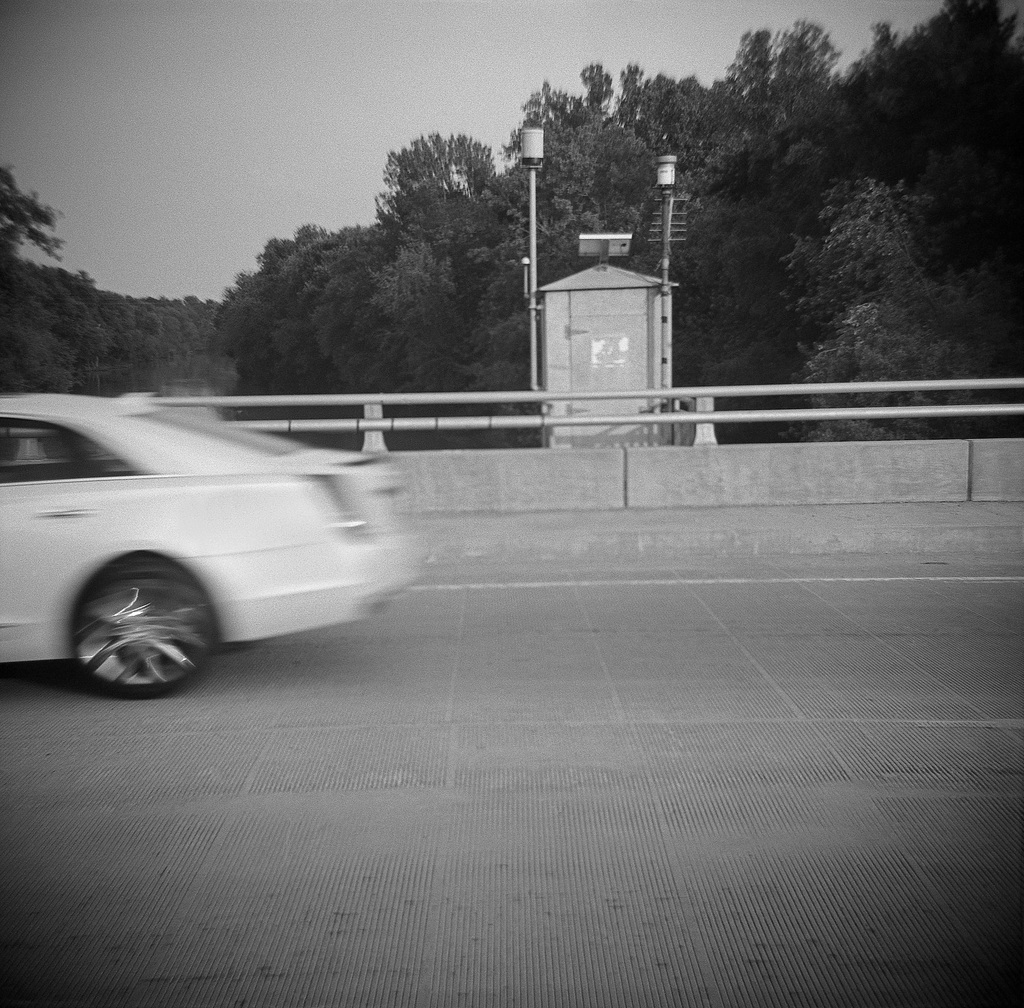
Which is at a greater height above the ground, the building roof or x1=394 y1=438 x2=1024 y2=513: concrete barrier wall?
the building roof

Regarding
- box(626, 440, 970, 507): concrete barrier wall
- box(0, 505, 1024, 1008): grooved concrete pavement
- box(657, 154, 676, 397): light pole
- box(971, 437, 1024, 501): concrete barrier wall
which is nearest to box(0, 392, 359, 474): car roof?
box(0, 505, 1024, 1008): grooved concrete pavement

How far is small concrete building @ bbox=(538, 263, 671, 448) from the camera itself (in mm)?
16719

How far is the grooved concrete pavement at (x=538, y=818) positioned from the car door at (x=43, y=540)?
0.41 meters

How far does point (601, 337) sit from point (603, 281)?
835 mm

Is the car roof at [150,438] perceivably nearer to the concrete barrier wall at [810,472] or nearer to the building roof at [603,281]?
the concrete barrier wall at [810,472]

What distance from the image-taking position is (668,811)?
14.1 feet

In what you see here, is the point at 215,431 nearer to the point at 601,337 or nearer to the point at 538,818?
the point at 538,818

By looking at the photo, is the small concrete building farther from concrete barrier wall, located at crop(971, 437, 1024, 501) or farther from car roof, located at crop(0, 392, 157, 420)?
car roof, located at crop(0, 392, 157, 420)

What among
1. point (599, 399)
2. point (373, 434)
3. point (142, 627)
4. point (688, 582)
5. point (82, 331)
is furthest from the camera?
point (373, 434)

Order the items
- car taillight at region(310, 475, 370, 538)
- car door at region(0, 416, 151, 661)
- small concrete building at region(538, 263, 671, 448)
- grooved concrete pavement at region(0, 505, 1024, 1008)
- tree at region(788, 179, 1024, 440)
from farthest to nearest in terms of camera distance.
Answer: tree at region(788, 179, 1024, 440), small concrete building at region(538, 263, 671, 448), car taillight at region(310, 475, 370, 538), car door at region(0, 416, 151, 661), grooved concrete pavement at region(0, 505, 1024, 1008)

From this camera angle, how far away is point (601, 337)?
16.8 m

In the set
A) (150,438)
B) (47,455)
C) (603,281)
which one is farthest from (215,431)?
(603,281)

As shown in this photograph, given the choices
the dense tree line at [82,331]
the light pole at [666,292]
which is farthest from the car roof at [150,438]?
the light pole at [666,292]

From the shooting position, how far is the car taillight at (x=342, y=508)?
6031 millimetres
